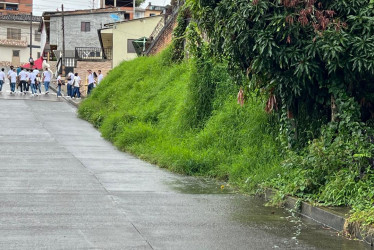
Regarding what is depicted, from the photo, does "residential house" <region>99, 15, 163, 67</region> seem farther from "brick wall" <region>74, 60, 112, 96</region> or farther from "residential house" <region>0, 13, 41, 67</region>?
"residential house" <region>0, 13, 41, 67</region>

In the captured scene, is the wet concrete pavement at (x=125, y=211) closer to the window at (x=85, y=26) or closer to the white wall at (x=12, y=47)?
the window at (x=85, y=26)

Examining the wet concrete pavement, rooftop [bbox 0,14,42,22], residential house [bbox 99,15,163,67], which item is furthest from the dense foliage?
rooftop [bbox 0,14,42,22]

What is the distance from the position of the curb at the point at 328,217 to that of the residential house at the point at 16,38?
258ft

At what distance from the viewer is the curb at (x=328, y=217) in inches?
325

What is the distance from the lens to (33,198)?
10469mm

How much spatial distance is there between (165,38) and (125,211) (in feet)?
62.5

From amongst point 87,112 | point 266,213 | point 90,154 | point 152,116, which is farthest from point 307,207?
point 87,112

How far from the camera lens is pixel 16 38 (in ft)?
292

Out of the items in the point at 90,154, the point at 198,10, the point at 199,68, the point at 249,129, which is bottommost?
the point at 90,154

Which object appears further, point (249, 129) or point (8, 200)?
point (249, 129)

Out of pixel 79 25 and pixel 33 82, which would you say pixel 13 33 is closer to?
pixel 79 25

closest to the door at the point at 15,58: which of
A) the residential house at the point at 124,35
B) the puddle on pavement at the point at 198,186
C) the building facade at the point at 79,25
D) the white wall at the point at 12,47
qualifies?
the white wall at the point at 12,47

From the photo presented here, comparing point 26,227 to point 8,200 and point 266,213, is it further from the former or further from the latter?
point 266,213

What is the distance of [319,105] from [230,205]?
261 cm
